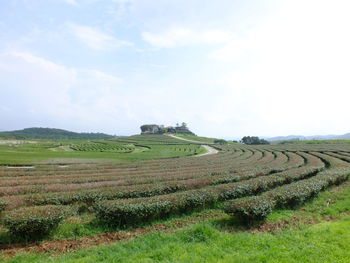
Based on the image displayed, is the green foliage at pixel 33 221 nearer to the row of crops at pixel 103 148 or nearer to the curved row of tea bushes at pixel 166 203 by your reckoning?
the curved row of tea bushes at pixel 166 203

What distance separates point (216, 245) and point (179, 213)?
3957 mm

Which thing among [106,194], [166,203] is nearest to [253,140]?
[106,194]

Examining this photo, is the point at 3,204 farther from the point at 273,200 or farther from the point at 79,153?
the point at 79,153

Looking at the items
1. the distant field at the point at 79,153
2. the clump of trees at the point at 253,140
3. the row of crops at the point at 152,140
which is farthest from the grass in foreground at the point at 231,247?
the clump of trees at the point at 253,140

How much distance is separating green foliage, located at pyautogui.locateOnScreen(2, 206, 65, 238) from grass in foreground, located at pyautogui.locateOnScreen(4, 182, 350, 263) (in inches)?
45.2

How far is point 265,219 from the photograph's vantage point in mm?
9773

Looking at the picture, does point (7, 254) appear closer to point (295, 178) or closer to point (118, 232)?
point (118, 232)

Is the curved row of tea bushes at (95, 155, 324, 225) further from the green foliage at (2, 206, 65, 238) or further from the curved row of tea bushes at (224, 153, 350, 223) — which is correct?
the curved row of tea bushes at (224, 153, 350, 223)

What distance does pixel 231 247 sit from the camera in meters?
7.04

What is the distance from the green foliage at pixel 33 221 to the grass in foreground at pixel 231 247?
1148 mm

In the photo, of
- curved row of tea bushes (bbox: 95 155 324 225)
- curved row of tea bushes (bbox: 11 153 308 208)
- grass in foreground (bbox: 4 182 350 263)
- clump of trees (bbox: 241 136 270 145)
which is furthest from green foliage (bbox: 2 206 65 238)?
clump of trees (bbox: 241 136 270 145)

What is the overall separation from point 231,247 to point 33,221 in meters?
7.03

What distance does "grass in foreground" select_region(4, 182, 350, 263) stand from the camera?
6324 millimetres

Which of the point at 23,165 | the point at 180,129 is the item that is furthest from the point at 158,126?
the point at 23,165
